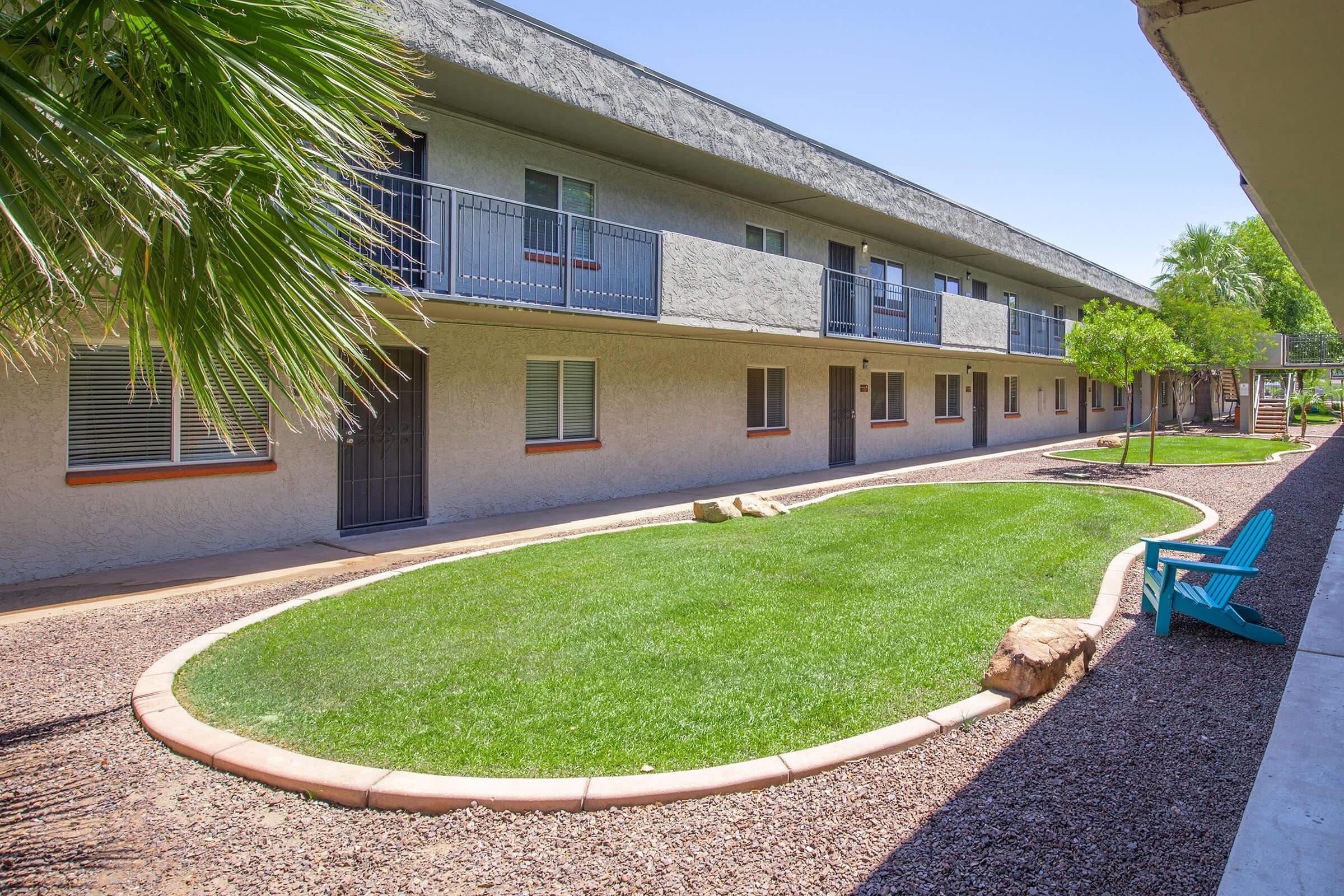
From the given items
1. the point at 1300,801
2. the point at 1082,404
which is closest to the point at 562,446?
the point at 1300,801

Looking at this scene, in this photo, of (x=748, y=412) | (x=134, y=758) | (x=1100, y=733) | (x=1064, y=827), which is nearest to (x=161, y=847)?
(x=134, y=758)

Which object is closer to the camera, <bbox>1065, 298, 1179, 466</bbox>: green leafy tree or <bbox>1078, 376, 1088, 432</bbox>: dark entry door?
<bbox>1065, 298, 1179, 466</bbox>: green leafy tree

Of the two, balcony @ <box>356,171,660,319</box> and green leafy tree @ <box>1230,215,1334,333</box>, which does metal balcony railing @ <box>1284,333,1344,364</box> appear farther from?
balcony @ <box>356,171,660,319</box>

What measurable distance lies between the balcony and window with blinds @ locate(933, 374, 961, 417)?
13.3 m

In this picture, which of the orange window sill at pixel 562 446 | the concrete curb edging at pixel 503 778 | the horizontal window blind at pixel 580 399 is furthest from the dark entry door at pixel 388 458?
the concrete curb edging at pixel 503 778

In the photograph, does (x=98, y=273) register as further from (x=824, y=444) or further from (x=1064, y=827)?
(x=824, y=444)

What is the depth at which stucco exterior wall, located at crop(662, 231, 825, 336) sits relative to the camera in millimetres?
11875

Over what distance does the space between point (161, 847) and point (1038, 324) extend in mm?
25220

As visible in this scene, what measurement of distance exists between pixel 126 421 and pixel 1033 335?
904 inches

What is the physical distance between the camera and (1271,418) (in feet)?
107

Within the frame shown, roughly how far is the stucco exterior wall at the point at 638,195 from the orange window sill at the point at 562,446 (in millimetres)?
2819

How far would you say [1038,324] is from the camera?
2359 cm

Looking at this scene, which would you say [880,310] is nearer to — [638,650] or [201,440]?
[201,440]

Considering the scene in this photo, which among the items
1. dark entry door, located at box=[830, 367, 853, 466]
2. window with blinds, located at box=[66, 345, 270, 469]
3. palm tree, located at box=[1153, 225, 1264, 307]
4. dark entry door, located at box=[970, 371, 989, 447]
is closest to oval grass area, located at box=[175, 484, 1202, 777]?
window with blinds, located at box=[66, 345, 270, 469]
